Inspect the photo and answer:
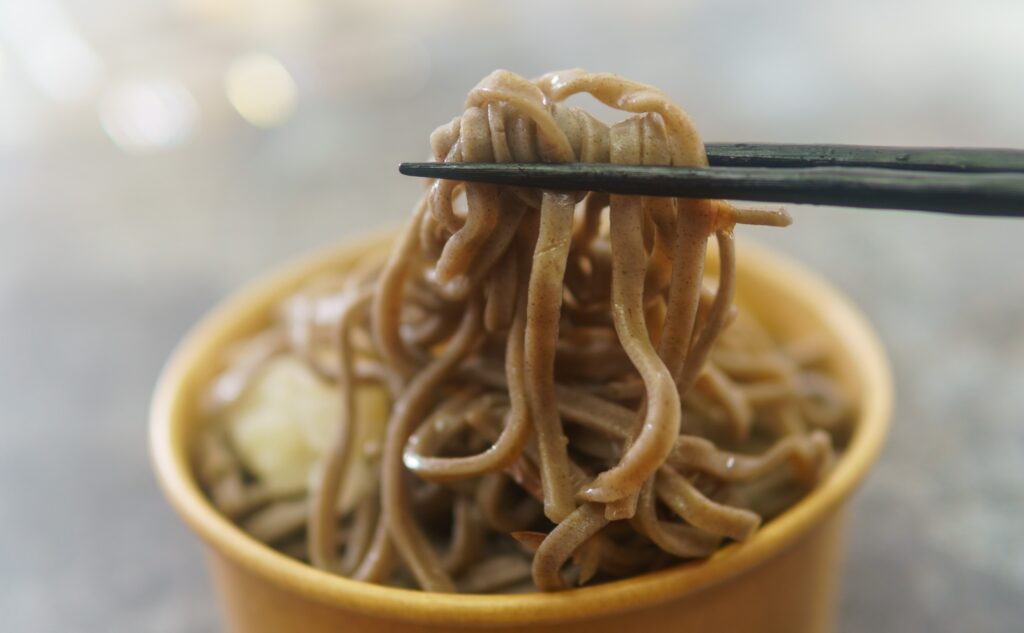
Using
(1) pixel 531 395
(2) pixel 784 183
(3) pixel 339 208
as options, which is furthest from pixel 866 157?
(3) pixel 339 208

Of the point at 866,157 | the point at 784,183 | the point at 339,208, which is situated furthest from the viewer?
the point at 339,208

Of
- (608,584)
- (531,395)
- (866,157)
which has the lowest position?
(608,584)

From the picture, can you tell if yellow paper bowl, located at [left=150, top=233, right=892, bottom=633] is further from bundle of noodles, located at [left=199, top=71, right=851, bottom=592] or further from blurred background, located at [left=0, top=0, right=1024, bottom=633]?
blurred background, located at [left=0, top=0, right=1024, bottom=633]

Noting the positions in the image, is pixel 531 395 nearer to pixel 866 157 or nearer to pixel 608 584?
pixel 608 584

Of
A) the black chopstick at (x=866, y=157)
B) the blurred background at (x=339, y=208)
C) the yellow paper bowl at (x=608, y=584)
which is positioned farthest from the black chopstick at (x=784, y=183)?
the blurred background at (x=339, y=208)

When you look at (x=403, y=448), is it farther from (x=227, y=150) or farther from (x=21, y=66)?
(x=21, y=66)

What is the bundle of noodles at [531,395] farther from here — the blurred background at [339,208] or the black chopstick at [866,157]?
the blurred background at [339,208]

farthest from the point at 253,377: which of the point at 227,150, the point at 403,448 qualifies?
the point at 227,150
